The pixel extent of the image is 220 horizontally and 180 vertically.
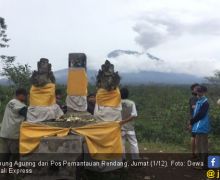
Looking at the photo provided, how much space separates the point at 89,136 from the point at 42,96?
1.47 meters

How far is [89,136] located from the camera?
8.54 m

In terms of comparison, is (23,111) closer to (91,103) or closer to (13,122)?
(13,122)

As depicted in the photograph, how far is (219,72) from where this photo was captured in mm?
41750

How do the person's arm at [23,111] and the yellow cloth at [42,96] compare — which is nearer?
the person's arm at [23,111]

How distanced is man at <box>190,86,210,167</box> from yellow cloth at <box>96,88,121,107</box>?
A: 181 cm

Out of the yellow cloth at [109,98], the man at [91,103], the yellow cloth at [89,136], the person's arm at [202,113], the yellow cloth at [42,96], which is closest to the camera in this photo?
the yellow cloth at [89,136]

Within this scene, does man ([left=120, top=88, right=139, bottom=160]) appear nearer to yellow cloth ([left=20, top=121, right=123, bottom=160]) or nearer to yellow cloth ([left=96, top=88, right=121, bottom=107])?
yellow cloth ([left=96, top=88, right=121, bottom=107])

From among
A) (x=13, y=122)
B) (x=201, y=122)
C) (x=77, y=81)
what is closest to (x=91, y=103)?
(x=77, y=81)

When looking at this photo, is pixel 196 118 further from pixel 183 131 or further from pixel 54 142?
pixel 183 131

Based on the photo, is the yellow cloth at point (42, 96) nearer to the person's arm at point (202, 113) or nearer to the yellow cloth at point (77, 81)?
the yellow cloth at point (77, 81)

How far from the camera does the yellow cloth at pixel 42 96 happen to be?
9.20m

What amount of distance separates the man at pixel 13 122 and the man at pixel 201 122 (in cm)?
379

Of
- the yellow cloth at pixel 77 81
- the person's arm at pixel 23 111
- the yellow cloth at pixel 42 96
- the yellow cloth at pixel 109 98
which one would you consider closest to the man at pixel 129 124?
the yellow cloth at pixel 109 98

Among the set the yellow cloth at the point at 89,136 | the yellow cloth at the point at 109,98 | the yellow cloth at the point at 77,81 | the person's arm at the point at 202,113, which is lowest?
the yellow cloth at the point at 89,136
